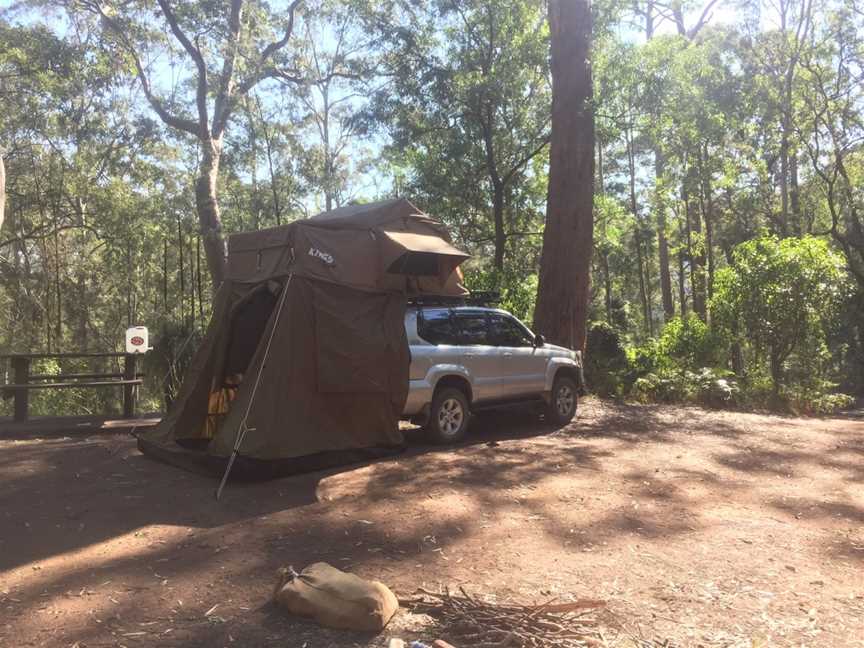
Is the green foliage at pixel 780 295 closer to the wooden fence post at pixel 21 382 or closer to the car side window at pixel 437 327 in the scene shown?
the car side window at pixel 437 327

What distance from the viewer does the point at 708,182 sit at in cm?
2245

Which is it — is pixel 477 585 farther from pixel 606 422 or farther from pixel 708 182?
pixel 708 182

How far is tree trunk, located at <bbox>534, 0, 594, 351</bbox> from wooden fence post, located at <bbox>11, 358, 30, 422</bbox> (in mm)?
8783

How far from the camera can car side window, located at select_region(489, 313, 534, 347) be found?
948 cm

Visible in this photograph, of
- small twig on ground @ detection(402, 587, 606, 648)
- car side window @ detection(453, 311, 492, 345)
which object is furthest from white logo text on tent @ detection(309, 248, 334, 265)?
small twig on ground @ detection(402, 587, 606, 648)

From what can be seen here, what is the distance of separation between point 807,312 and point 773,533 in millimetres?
10327

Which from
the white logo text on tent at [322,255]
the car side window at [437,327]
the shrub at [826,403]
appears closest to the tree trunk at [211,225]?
the car side window at [437,327]

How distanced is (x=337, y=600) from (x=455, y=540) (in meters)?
1.63

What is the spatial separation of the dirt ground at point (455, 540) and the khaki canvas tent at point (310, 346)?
1.22 feet

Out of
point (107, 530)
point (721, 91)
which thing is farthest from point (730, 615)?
point (721, 91)

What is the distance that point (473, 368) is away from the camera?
886cm

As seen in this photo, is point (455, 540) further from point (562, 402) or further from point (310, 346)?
point (562, 402)

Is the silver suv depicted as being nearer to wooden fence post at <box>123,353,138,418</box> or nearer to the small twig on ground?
the small twig on ground

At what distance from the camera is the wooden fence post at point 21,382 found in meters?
10.1
